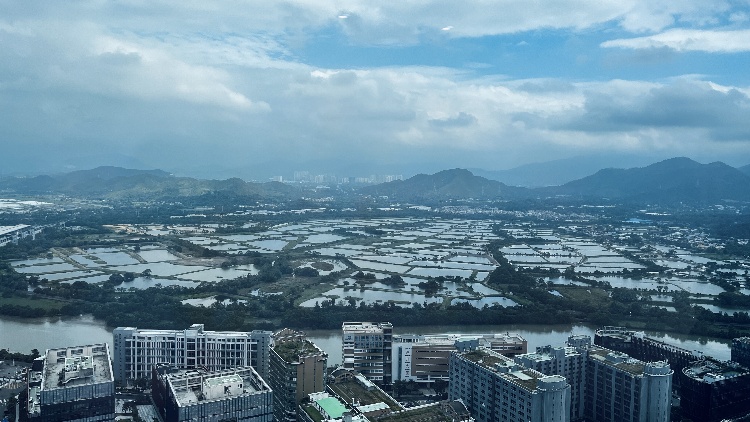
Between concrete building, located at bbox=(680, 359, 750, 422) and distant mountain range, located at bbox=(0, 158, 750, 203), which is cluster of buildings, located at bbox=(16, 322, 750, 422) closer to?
concrete building, located at bbox=(680, 359, 750, 422)

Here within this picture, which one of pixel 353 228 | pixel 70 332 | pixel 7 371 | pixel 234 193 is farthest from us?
pixel 234 193

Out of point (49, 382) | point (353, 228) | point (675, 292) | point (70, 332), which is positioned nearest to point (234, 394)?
point (49, 382)

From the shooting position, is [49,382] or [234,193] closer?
[49,382]

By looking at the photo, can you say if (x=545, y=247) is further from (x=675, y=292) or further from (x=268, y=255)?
(x=268, y=255)

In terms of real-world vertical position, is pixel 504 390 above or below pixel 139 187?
below

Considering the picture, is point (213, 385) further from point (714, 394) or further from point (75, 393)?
point (714, 394)

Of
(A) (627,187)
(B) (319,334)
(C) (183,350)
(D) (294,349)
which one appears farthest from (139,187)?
(A) (627,187)
